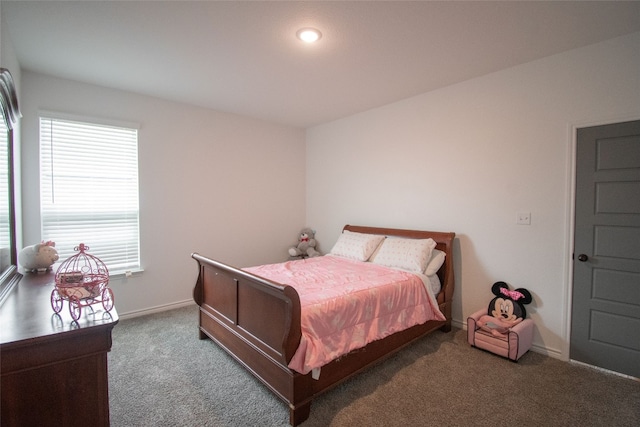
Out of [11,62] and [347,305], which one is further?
[11,62]

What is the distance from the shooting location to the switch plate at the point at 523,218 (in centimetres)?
A: 269

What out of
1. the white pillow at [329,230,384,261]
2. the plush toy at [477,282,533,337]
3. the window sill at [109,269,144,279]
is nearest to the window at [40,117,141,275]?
the window sill at [109,269,144,279]

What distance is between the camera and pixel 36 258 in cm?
202

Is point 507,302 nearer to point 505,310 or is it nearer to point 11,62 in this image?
point 505,310

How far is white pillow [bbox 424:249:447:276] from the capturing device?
9.73 ft

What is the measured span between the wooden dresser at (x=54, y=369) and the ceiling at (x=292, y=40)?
190 centimetres

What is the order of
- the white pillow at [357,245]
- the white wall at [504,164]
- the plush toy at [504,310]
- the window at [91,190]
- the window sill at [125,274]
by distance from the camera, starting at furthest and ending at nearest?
1. the white pillow at [357,245]
2. the window sill at [125,274]
3. the window at [91,190]
4. the plush toy at [504,310]
5. the white wall at [504,164]

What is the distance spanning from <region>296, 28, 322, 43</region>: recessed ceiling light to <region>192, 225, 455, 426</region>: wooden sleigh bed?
1798mm

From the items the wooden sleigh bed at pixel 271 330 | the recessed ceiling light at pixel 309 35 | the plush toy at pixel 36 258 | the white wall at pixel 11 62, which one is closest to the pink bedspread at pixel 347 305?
the wooden sleigh bed at pixel 271 330

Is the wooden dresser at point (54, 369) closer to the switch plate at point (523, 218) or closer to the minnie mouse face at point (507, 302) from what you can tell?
the minnie mouse face at point (507, 302)

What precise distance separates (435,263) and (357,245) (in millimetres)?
937

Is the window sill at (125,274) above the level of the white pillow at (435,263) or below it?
below

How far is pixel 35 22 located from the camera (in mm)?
2061

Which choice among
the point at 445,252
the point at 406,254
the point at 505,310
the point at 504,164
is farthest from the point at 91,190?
the point at 505,310
